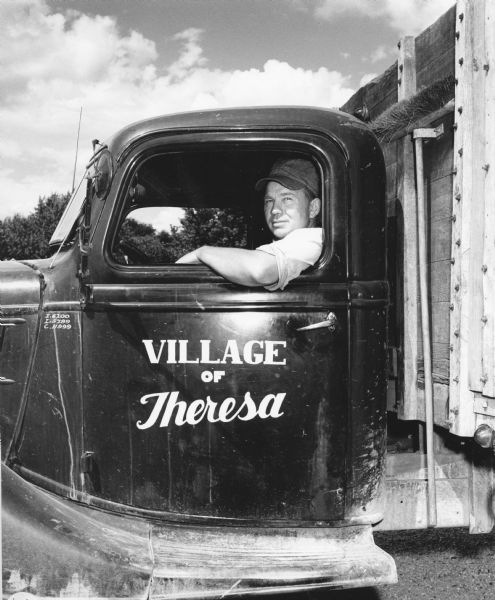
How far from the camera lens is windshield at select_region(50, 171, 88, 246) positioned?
2746mm

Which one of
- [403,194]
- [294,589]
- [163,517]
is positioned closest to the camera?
[294,589]

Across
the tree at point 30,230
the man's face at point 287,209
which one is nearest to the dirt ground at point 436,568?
the man's face at point 287,209

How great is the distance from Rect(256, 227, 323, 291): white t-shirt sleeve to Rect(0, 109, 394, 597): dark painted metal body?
0.14 feet

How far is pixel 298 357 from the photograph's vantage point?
2.41m

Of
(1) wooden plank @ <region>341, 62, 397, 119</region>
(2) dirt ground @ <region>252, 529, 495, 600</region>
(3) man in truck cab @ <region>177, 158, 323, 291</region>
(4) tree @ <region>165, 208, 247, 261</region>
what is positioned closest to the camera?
(3) man in truck cab @ <region>177, 158, 323, 291</region>

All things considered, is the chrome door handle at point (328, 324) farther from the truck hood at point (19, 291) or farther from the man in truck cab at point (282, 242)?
the truck hood at point (19, 291)

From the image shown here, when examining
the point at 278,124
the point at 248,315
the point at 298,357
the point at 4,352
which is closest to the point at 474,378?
the point at 298,357

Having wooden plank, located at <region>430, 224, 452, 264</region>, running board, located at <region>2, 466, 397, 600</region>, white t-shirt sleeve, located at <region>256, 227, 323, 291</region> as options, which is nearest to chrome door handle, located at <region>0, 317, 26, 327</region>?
running board, located at <region>2, 466, 397, 600</region>

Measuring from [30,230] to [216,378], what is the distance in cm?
3662

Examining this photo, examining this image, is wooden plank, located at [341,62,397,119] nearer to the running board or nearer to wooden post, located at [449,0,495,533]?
wooden post, located at [449,0,495,533]

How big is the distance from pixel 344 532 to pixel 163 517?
2.25 ft

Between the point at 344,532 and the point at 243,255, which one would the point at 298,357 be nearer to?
the point at 243,255

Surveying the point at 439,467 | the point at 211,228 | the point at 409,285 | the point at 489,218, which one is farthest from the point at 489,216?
the point at 211,228

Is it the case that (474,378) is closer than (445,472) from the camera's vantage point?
Yes
